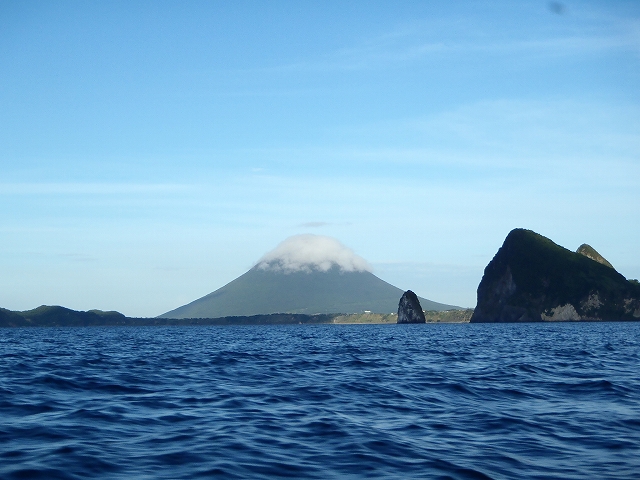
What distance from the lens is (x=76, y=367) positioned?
1506 inches

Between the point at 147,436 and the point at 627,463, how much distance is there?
1185 cm

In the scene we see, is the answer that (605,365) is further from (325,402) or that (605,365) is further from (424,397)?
(325,402)

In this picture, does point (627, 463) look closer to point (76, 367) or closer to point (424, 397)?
point (424, 397)

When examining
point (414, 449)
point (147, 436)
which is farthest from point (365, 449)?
point (147, 436)

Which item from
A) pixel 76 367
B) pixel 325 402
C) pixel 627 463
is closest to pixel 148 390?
pixel 325 402

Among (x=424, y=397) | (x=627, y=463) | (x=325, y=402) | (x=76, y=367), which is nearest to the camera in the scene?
(x=627, y=463)

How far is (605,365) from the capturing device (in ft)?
126

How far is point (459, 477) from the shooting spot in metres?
13.4

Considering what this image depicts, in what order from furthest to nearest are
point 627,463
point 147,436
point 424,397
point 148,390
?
point 148,390 < point 424,397 < point 147,436 < point 627,463

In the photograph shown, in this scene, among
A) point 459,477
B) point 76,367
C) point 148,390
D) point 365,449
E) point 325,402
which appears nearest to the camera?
point 459,477

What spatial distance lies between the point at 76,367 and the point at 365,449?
27.3 metres

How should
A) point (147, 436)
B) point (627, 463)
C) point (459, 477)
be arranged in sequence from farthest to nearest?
point (147, 436), point (627, 463), point (459, 477)

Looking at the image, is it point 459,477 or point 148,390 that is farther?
point 148,390

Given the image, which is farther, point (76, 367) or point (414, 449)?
point (76, 367)
